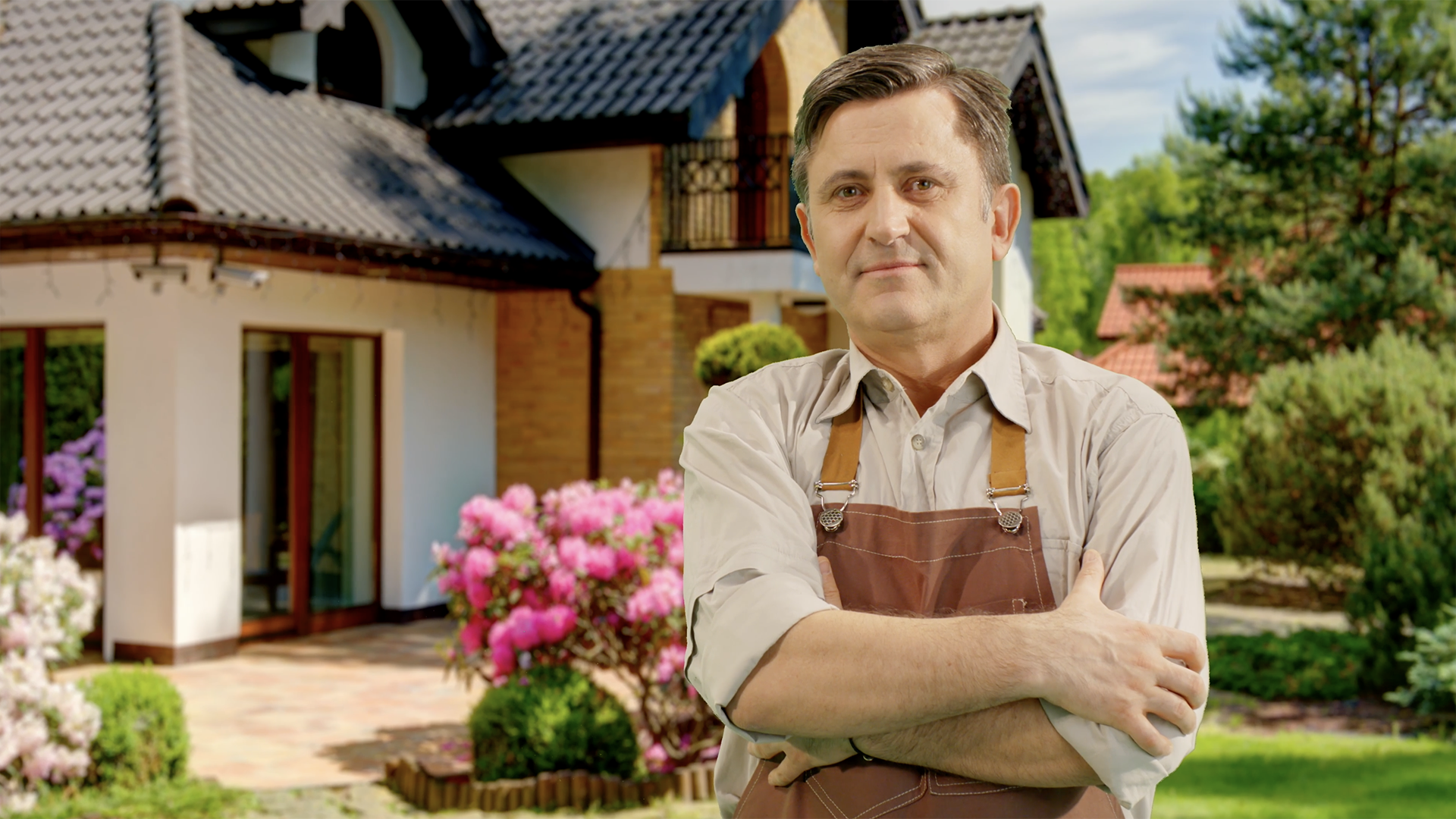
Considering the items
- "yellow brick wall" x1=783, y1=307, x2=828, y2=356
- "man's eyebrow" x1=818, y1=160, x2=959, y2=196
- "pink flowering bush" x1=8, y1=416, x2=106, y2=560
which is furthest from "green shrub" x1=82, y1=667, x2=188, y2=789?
"yellow brick wall" x1=783, y1=307, x2=828, y2=356

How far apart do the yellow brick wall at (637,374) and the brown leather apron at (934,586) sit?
419 inches

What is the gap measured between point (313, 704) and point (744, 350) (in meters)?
3.83

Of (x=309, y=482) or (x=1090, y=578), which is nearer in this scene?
(x=1090, y=578)

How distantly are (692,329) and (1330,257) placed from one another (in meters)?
8.43

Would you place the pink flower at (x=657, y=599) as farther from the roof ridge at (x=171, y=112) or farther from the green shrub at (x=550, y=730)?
the roof ridge at (x=171, y=112)

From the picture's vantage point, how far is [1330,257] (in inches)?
631

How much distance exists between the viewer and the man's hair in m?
1.91

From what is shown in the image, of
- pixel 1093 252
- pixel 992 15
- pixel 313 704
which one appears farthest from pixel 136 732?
pixel 1093 252

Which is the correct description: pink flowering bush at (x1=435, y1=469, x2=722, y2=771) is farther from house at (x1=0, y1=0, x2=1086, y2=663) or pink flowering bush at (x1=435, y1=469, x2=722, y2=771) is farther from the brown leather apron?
the brown leather apron

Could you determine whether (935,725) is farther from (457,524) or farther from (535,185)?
(535,185)

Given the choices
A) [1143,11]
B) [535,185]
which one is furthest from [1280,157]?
[1143,11]

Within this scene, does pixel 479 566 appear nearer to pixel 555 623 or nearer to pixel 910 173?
pixel 555 623

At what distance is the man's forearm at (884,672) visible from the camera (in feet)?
5.49

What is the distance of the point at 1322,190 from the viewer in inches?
658
